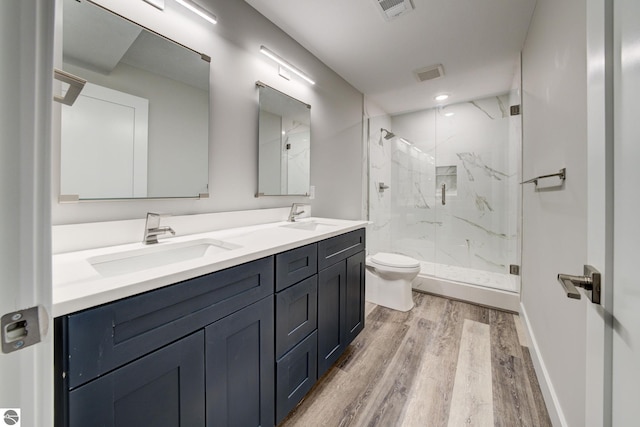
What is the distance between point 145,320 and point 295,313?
672mm

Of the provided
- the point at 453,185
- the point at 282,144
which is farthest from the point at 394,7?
the point at 453,185

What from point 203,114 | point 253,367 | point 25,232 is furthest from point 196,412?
point 203,114

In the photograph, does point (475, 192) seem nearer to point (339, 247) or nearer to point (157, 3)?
point (339, 247)

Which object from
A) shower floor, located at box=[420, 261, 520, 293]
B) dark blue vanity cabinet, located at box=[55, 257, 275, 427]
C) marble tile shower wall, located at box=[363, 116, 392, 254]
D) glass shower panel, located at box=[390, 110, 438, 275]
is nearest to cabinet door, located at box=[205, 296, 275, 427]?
dark blue vanity cabinet, located at box=[55, 257, 275, 427]

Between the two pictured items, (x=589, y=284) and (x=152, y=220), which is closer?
(x=589, y=284)

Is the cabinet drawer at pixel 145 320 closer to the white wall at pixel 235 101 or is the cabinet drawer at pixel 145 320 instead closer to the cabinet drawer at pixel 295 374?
the cabinet drawer at pixel 295 374

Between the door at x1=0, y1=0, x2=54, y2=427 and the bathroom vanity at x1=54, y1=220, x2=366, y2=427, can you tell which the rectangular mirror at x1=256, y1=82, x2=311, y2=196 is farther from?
the door at x1=0, y1=0, x2=54, y2=427

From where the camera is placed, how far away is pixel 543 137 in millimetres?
1480

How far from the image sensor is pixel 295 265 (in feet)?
3.97

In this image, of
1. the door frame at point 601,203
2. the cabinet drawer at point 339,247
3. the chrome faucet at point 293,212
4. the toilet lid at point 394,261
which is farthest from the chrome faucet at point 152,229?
the toilet lid at point 394,261

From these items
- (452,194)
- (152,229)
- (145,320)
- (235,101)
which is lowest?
(145,320)

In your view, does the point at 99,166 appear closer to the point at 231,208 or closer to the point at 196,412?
the point at 231,208

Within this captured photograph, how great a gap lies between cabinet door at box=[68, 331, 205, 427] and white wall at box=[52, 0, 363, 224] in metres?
0.70

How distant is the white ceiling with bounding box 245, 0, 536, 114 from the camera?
1.65 meters
